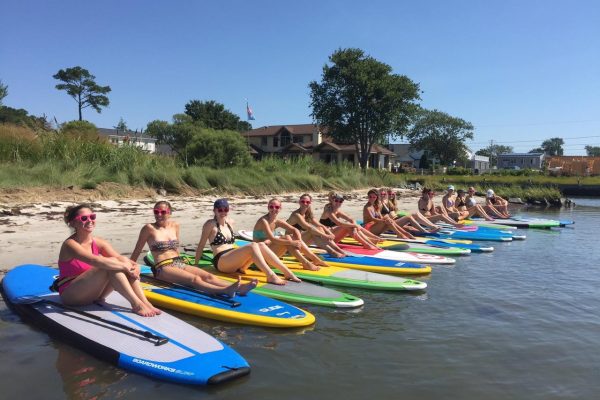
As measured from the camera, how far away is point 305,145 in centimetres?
5878

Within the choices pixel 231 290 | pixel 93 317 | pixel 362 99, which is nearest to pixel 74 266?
pixel 93 317

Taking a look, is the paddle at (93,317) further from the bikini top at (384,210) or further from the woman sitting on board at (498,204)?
the woman sitting on board at (498,204)

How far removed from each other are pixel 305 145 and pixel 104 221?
48.1 meters

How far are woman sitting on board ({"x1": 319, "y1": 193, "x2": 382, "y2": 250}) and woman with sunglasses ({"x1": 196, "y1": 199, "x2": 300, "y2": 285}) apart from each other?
291cm

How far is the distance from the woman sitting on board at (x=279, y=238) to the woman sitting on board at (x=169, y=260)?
1613 millimetres

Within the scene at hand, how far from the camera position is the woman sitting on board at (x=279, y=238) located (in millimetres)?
7684

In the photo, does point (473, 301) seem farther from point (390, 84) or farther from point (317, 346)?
point (390, 84)

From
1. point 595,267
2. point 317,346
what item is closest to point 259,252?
point 317,346

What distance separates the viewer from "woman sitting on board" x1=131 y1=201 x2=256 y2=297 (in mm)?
6027

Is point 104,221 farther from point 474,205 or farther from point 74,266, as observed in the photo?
point 474,205

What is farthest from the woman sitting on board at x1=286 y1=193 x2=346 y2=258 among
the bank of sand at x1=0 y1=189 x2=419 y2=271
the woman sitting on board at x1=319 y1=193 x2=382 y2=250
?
the bank of sand at x1=0 y1=189 x2=419 y2=271

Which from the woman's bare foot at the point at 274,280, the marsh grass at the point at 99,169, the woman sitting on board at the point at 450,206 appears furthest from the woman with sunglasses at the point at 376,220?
the marsh grass at the point at 99,169

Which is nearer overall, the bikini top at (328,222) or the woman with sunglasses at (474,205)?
the bikini top at (328,222)

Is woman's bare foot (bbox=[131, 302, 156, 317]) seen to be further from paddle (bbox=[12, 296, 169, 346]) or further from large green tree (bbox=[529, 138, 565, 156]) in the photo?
large green tree (bbox=[529, 138, 565, 156])
